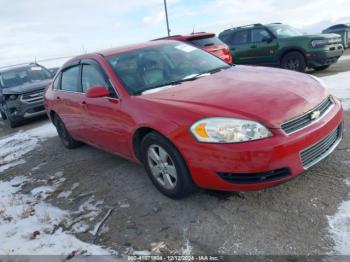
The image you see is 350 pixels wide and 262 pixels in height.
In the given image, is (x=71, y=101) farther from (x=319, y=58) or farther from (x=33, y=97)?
(x=319, y=58)

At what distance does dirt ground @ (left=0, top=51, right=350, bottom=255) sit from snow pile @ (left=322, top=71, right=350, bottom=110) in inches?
85.8

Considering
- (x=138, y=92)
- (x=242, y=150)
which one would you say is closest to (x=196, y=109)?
(x=242, y=150)

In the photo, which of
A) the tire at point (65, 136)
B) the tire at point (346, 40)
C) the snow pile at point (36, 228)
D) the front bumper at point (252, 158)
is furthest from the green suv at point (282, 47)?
the tire at point (346, 40)

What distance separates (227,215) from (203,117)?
936mm

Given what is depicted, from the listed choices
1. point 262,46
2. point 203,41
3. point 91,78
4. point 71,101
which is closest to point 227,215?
point 91,78

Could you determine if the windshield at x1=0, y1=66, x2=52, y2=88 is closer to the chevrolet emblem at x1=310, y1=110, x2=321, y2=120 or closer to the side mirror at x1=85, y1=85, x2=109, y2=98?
the side mirror at x1=85, y1=85, x2=109, y2=98

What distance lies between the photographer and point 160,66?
4.29 meters

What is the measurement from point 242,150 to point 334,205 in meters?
1.03

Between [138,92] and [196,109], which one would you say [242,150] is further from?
[138,92]

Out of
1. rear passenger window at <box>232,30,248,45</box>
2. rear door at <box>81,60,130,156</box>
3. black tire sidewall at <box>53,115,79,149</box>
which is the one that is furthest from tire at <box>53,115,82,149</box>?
rear passenger window at <box>232,30,248,45</box>

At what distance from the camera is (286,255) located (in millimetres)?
2607

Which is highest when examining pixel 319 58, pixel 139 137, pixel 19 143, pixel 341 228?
pixel 139 137

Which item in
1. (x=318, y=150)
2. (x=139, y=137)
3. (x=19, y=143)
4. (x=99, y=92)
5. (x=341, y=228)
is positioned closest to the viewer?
(x=341, y=228)

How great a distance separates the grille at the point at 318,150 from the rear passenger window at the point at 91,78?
7.67 feet
